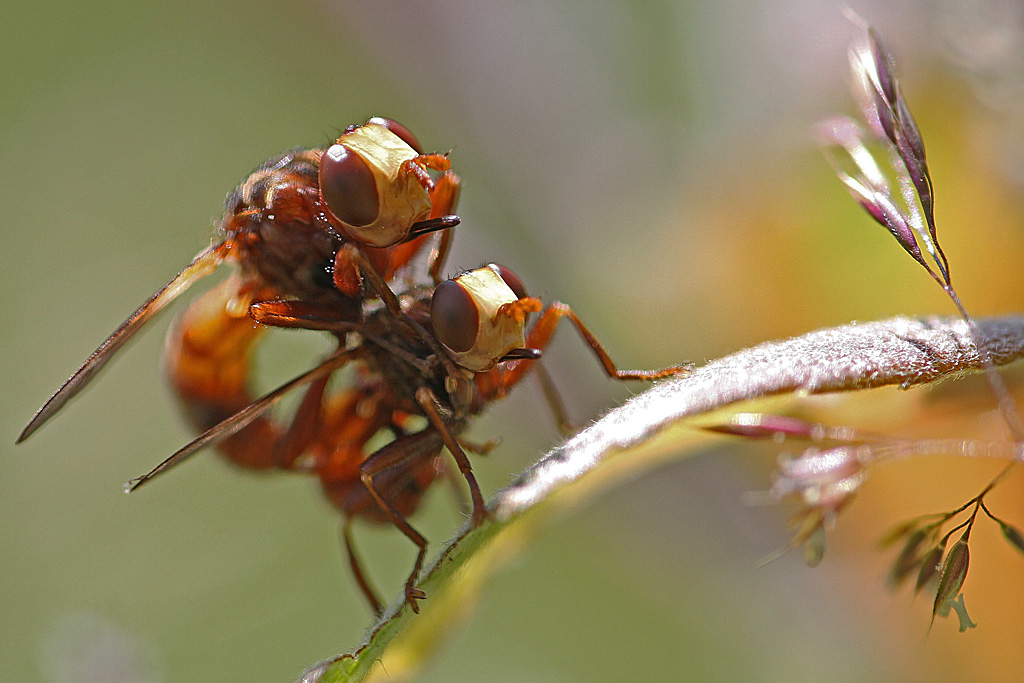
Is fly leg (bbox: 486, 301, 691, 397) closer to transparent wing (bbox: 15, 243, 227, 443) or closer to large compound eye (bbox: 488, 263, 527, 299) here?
large compound eye (bbox: 488, 263, 527, 299)

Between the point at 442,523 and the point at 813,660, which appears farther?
the point at 442,523

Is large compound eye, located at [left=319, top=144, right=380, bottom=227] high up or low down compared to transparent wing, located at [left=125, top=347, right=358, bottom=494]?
up

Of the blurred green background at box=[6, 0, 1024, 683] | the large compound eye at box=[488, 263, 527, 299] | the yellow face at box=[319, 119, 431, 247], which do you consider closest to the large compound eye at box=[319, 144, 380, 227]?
the yellow face at box=[319, 119, 431, 247]

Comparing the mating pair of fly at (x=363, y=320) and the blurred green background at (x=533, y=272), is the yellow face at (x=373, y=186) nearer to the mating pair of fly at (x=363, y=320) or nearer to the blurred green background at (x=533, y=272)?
the mating pair of fly at (x=363, y=320)

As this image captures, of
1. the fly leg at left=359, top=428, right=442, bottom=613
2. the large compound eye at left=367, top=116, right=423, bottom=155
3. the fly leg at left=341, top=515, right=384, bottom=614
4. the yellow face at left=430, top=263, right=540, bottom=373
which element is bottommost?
the fly leg at left=341, top=515, right=384, bottom=614

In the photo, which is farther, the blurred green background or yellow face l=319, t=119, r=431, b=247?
the blurred green background

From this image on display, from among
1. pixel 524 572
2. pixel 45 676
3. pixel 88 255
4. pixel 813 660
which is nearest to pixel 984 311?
pixel 813 660

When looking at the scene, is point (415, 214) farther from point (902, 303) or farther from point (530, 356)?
point (902, 303)
